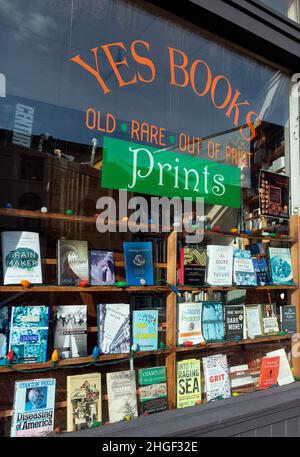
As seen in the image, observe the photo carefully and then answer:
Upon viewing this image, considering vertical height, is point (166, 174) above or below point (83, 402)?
Answer: above

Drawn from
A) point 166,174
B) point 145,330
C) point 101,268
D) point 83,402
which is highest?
point 166,174

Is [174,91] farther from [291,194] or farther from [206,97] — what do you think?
[291,194]

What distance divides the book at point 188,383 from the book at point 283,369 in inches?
26.6

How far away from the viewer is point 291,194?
122 inches

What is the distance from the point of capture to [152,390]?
7.67 ft

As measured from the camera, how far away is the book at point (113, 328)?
2277 mm

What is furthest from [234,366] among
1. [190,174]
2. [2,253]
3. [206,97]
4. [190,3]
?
[190,3]

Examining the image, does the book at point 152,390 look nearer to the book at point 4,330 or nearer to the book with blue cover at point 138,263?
the book with blue cover at point 138,263

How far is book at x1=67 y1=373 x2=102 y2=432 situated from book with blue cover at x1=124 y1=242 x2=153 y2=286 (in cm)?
60

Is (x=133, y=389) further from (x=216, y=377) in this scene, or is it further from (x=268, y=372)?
(x=268, y=372)

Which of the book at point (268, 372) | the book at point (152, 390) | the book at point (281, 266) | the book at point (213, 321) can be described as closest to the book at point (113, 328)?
the book at point (152, 390)

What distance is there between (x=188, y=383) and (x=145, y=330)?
0.45 meters

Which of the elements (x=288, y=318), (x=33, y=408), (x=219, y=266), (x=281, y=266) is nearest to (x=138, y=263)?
(x=219, y=266)

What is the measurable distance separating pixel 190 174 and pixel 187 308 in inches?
36.1
